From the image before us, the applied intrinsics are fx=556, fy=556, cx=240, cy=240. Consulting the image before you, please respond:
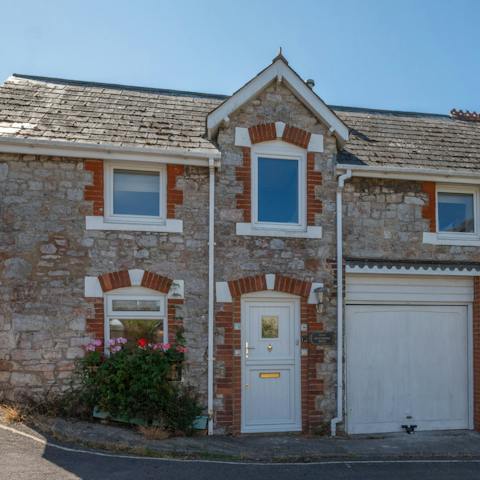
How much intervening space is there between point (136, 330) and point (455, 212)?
6.37m

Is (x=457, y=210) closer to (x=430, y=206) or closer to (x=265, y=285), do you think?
(x=430, y=206)

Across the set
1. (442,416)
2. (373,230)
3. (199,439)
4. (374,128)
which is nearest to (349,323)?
(373,230)

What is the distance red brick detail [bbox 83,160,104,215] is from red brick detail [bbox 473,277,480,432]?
704cm

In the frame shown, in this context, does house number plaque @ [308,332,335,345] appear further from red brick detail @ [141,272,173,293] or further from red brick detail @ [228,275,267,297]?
red brick detail @ [141,272,173,293]

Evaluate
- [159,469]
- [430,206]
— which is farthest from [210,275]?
[430,206]

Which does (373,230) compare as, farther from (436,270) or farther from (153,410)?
(153,410)

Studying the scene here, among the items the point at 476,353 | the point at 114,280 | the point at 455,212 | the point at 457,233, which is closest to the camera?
the point at 114,280

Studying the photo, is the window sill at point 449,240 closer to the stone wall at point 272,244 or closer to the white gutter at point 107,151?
the stone wall at point 272,244

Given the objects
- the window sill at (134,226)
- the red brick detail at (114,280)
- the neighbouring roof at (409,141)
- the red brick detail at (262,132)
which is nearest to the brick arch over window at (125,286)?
the red brick detail at (114,280)

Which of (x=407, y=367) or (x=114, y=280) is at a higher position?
(x=114, y=280)

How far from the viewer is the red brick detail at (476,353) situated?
10359 millimetres

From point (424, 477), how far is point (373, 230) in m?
4.25

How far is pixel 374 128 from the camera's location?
38.4 ft

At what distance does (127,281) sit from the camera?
909 cm
